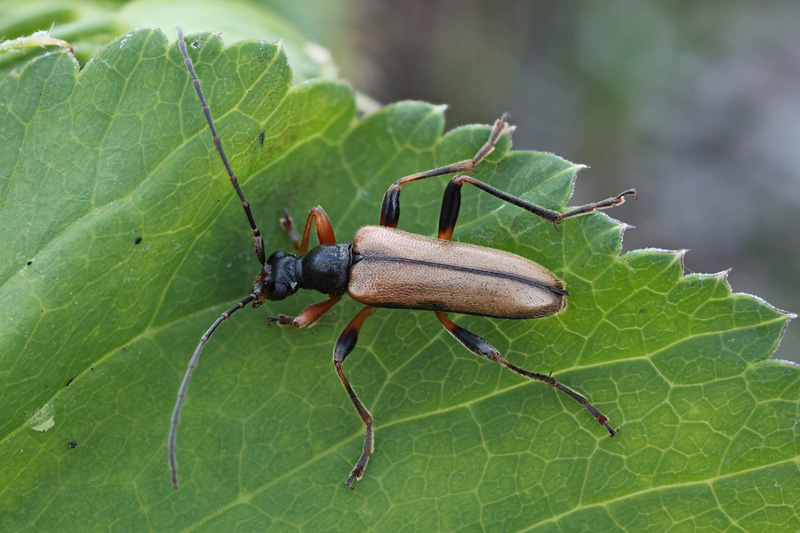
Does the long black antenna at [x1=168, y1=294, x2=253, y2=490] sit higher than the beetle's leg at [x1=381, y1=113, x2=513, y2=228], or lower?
lower

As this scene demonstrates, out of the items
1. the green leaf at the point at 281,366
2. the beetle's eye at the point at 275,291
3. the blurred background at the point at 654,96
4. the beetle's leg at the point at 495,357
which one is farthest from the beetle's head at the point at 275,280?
the blurred background at the point at 654,96

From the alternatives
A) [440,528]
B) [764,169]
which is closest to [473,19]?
[764,169]

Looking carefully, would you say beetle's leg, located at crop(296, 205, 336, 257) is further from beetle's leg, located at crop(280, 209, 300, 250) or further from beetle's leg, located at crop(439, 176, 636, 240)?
beetle's leg, located at crop(439, 176, 636, 240)

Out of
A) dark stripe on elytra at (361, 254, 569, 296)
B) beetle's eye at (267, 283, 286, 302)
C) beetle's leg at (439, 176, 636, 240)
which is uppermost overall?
beetle's leg at (439, 176, 636, 240)

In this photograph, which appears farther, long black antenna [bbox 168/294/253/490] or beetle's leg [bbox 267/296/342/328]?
beetle's leg [bbox 267/296/342/328]

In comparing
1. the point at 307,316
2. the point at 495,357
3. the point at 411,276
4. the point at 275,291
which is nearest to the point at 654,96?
the point at 411,276

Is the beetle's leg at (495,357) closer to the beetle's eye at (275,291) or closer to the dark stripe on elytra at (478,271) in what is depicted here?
the dark stripe on elytra at (478,271)

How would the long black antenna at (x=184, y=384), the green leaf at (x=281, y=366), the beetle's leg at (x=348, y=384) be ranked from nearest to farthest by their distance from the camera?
the green leaf at (x=281, y=366), the long black antenna at (x=184, y=384), the beetle's leg at (x=348, y=384)

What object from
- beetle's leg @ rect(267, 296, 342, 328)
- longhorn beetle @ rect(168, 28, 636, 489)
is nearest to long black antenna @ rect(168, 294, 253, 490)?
longhorn beetle @ rect(168, 28, 636, 489)
